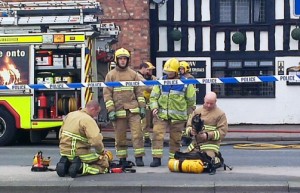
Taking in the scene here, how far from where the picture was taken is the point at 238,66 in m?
23.1

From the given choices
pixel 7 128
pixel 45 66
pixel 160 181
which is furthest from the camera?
pixel 7 128

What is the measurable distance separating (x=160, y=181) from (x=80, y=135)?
4.47 feet

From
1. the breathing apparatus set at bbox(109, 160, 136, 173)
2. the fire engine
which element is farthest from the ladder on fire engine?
the breathing apparatus set at bbox(109, 160, 136, 173)

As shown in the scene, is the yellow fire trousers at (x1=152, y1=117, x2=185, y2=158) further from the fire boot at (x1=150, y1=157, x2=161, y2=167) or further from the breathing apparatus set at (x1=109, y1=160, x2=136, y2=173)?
the breathing apparatus set at (x1=109, y1=160, x2=136, y2=173)

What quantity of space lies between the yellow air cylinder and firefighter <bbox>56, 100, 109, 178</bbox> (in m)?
1.18

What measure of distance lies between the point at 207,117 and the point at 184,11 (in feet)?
40.0

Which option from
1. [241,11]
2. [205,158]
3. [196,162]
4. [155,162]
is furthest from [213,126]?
[241,11]

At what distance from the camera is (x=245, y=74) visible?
2317 centimetres

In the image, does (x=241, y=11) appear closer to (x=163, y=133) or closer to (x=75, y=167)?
(x=163, y=133)

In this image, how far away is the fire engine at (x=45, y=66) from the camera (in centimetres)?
1636

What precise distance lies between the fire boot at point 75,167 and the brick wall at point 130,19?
37.6 feet

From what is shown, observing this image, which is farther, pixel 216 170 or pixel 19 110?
pixel 19 110

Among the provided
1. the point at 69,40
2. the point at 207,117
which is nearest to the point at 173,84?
the point at 207,117

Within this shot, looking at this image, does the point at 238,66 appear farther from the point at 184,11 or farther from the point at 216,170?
the point at 216,170
